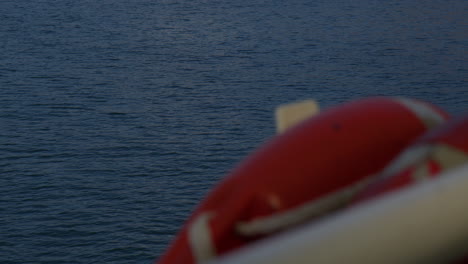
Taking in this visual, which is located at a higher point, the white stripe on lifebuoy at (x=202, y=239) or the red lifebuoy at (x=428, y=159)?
the red lifebuoy at (x=428, y=159)

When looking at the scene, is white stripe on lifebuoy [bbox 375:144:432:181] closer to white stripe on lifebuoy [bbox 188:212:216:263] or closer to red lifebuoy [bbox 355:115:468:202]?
red lifebuoy [bbox 355:115:468:202]

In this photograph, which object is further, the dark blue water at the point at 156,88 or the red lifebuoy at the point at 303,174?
the dark blue water at the point at 156,88

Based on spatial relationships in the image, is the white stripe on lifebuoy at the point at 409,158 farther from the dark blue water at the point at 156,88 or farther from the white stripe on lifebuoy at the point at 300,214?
the dark blue water at the point at 156,88

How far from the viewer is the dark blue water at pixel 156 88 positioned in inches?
859

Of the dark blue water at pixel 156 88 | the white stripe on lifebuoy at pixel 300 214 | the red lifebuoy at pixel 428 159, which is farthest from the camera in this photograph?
the dark blue water at pixel 156 88

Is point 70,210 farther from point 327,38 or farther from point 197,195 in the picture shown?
point 327,38

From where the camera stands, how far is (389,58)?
31.5 meters

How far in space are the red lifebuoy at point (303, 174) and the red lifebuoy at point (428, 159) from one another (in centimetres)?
11

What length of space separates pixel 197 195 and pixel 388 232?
71.2 feet

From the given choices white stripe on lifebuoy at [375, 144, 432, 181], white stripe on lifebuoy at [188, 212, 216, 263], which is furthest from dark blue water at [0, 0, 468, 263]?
white stripe on lifebuoy at [375, 144, 432, 181]

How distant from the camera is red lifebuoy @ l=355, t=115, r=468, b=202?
946mm

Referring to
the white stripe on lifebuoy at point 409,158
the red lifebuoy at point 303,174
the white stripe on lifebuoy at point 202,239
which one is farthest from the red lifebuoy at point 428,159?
the white stripe on lifebuoy at point 202,239

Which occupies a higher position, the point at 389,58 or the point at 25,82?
the point at 25,82

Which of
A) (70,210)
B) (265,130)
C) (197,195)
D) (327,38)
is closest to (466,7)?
(327,38)
